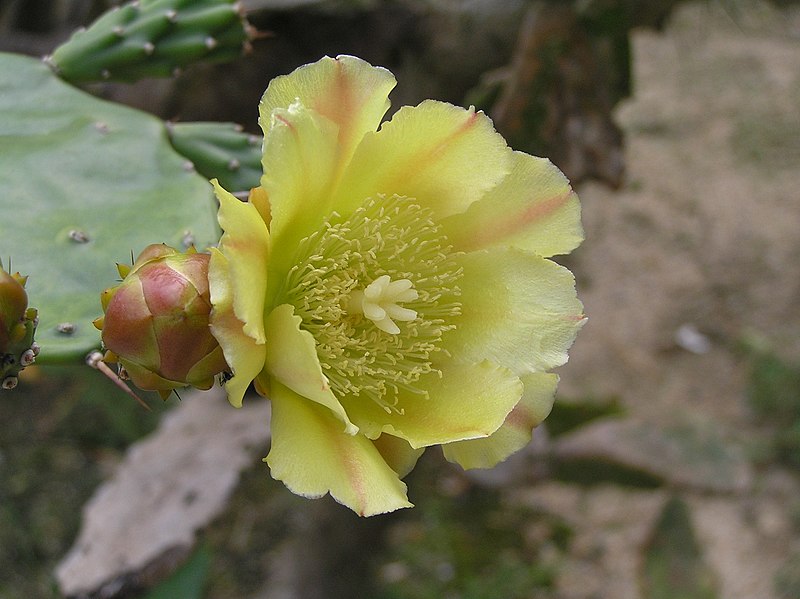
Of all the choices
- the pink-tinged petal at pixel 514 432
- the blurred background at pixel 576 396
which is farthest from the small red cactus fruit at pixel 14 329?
the blurred background at pixel 576 396

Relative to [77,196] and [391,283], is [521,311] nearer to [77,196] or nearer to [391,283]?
[391,283]

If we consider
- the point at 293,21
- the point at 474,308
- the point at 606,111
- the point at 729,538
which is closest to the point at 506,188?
the point at 474,308

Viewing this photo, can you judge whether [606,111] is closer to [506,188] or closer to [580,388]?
[506,188]

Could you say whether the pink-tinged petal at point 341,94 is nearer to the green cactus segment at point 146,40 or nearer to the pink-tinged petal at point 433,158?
the pink-tinged petal at point 433,158

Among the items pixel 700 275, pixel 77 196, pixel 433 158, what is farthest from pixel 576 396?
pixel 433 158

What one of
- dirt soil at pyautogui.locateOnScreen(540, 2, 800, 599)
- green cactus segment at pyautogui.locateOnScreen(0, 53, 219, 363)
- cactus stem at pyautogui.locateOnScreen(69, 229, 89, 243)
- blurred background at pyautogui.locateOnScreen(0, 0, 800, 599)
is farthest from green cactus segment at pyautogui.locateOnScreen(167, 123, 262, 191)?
dirt soil at pyautogui.locateOnScreen(540, 2, 800, 599)

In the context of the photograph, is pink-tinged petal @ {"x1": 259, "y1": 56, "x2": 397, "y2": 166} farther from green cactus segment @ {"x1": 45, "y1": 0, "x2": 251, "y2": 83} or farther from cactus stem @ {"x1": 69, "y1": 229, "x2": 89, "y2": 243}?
green cactus segment @ {"x1": 45, "y1": 0, "x2": 251, "y2": 83}
